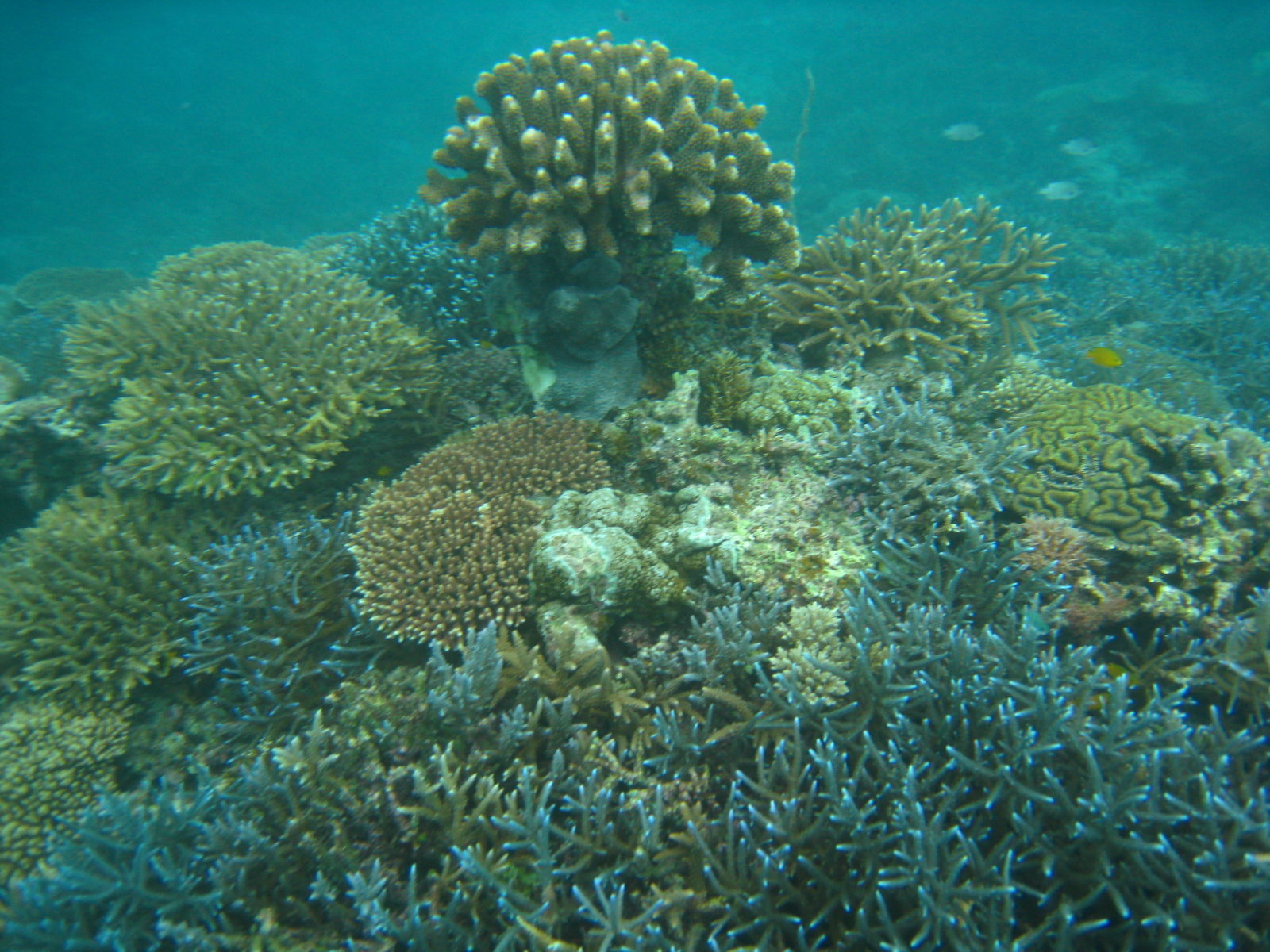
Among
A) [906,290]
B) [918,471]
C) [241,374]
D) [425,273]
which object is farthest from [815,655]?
[425,273]

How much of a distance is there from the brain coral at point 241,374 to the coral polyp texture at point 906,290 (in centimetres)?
368

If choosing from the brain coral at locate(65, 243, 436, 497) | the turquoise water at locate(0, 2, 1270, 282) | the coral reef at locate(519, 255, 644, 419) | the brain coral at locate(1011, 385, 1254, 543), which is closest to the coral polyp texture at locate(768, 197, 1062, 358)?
the brain coral at locate(1011, 385, 1254, 543)

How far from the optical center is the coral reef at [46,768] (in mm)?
3828

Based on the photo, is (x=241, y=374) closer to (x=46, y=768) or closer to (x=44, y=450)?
(x=44, y=450)

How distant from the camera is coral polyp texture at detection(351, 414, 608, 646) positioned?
12.1 feet

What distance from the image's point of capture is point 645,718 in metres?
3.22

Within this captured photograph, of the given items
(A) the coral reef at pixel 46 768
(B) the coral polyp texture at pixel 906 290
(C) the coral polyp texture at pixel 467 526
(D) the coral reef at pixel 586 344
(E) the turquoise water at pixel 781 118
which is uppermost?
(E) the turquoise water at pixel 781 118

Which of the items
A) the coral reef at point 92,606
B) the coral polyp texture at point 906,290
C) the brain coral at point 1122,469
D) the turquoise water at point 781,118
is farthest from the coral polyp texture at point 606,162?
the turquoise water at point 781,118

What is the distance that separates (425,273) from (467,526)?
4.89 meters

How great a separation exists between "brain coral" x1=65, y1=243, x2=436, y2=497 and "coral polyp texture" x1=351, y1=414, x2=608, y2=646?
98cm

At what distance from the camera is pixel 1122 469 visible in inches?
162

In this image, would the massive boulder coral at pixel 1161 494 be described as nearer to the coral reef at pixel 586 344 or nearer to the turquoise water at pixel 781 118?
the coral reef at pixel 586 344

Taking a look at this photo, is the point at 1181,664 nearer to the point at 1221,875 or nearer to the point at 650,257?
the point at 1221,875

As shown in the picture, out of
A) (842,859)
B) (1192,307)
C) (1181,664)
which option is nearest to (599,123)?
(842,859)
